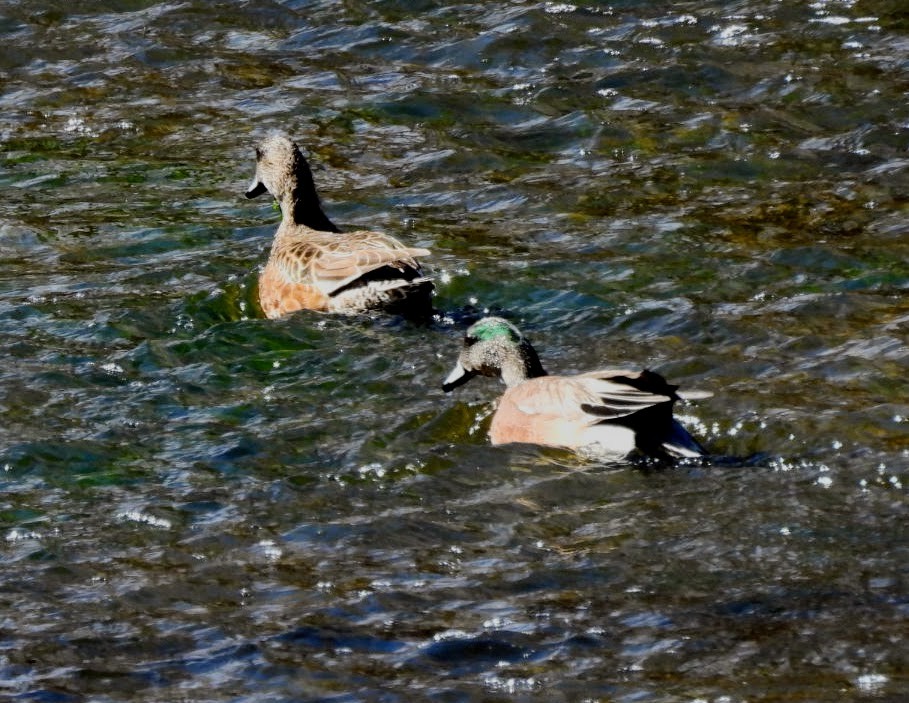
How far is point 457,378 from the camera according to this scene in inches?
357

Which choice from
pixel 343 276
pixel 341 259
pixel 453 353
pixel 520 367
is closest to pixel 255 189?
pixel 341 259

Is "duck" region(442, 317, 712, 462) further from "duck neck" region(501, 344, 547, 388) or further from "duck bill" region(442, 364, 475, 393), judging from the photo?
"duck bill" region(442, 364, 475, 393)

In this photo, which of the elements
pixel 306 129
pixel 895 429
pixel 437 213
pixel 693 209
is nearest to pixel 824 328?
pixel 895 429

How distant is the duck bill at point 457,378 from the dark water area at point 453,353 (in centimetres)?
10

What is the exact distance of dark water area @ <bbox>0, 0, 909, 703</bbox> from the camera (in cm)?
617

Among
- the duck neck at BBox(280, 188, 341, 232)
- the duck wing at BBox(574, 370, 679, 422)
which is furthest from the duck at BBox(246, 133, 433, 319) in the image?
the duck wing at BBox(574, 370, 679, 422)

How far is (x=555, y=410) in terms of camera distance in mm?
8219

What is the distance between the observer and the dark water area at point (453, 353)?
6.17 meters

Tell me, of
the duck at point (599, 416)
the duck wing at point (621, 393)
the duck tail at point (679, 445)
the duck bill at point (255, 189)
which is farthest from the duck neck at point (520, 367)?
the duck bill at point (255, 189)

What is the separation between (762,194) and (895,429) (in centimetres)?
412

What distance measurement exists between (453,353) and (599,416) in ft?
6.56

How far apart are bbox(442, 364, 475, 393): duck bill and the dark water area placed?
3.8 inches

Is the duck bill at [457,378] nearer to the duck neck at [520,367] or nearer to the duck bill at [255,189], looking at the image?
the duck neck at [520,367]

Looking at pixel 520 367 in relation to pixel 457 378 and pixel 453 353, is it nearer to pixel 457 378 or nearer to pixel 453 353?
pixel 457 378
